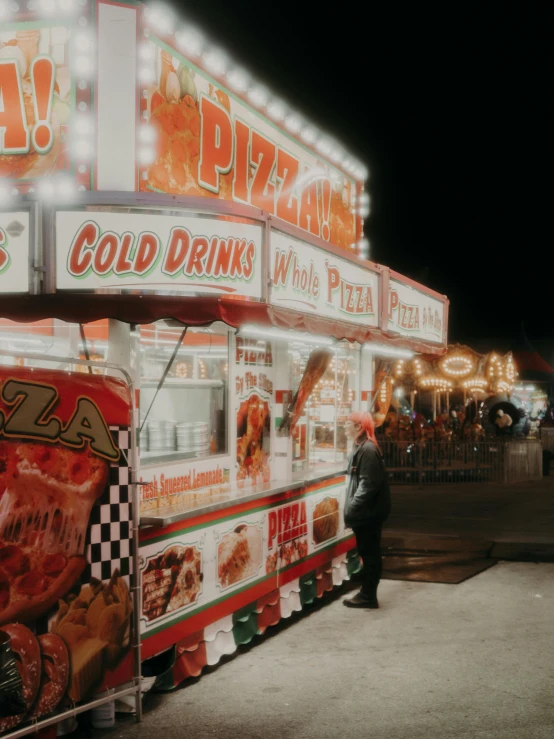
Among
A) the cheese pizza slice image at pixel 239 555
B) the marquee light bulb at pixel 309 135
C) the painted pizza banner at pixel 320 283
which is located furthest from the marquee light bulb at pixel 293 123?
the cheese pizza slice image at pixel 239 555

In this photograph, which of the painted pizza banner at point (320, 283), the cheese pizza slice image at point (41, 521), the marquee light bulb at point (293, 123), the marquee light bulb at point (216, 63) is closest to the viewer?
the cheese pizza slice image at point (41, 521)

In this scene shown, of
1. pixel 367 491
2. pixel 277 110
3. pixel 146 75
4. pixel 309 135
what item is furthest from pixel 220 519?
pixel 309 135

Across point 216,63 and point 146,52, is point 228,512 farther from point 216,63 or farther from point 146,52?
point 216,63

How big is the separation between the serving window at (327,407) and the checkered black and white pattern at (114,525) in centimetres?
419

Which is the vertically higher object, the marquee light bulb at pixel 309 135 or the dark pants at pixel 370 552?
the marquee light bulb at pixel 309 135

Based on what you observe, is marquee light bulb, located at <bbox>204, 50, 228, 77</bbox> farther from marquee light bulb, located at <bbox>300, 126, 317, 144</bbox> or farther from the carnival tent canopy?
the carnival tent canopy

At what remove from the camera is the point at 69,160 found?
19.2 ft

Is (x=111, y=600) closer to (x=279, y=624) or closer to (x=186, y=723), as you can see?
(x=186, y=723)

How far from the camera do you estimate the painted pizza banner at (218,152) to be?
6.19 m

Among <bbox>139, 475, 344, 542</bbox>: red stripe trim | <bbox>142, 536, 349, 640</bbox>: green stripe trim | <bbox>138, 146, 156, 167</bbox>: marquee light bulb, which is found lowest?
<bbox>142, 536, 349, 640</bbox>: green stripe trim

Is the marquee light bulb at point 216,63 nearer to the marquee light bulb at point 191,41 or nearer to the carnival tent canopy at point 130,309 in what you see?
the marquee light bulb at point 191,41

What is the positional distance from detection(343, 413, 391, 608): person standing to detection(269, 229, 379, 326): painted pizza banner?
1183 millimetres

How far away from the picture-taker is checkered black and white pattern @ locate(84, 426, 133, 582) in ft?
15.6

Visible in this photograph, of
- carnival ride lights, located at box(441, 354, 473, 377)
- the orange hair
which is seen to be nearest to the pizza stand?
the orange hair
